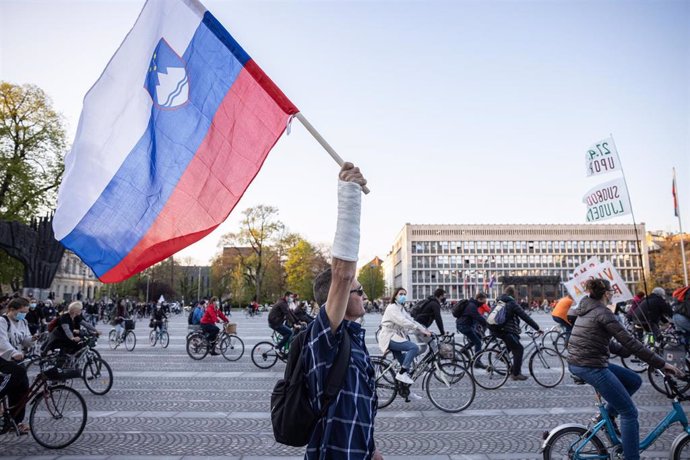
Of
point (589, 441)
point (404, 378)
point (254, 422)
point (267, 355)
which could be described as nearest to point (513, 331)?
point (404, 378)

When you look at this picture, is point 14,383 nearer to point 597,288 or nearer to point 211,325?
point 597,288

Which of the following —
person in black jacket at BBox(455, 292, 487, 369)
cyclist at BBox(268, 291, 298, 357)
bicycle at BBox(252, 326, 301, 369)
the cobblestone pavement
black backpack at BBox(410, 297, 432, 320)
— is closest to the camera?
the cobblestone pavement

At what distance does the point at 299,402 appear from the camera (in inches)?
88.7

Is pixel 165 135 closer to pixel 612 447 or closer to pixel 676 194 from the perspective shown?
pixel 612 447

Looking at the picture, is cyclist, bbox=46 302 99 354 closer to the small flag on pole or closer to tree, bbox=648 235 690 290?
the small flag on pole

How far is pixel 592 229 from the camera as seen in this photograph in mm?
117125

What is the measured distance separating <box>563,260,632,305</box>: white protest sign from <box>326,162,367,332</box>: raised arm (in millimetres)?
9433

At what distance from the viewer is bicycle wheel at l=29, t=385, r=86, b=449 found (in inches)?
252

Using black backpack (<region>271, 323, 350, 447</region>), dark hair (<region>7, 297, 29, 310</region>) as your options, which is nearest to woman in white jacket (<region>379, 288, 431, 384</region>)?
dark hair (<region>7, 297, 29, 310</region>)

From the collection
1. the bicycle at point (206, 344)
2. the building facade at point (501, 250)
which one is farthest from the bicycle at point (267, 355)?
the building facade at point (501, 250)

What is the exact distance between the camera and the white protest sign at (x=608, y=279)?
10.6 metres

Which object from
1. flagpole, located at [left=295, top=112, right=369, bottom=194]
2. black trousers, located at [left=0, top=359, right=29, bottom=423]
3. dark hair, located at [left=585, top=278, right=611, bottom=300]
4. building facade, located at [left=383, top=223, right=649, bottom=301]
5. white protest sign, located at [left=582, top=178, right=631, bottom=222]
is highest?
building facade, located at [left=383, top=223, right=649, bottom=301]

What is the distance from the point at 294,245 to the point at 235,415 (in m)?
70.5

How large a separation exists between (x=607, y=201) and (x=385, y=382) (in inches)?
269
